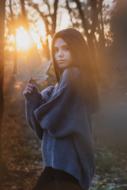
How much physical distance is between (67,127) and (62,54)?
1.81 ft

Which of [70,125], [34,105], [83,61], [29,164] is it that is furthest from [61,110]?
[29,164]

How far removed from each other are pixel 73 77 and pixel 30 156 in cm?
720

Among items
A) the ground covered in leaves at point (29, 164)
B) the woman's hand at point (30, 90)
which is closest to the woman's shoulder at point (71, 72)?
the woman's hand at point (30, 90)

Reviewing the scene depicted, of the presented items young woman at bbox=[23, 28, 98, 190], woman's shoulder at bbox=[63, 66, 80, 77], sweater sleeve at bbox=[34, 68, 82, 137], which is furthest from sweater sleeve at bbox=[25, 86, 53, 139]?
woman's shoulder at bbox=[63, 66, 80, 77]

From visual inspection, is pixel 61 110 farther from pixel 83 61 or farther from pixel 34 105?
pixel 83 61

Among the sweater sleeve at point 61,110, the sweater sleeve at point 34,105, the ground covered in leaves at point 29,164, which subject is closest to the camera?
the sweater sleeve at point 61,110

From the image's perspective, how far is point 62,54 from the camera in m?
3.30

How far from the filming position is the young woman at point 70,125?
310 centimetres

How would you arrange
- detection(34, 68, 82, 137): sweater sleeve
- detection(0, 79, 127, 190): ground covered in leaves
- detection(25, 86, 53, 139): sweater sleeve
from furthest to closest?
detection(0, 79, 127, 190): ground covered in leaves
detection(25, 86, 53, 139): sweater sleeve
detection(34, 68, 82, 137): sweater sleeve

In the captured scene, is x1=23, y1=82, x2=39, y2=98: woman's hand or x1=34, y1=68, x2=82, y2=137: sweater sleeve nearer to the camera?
x1=34, y1=68, x2=82, y2=137: sweater sleeve

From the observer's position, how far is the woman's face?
3279 millimetres

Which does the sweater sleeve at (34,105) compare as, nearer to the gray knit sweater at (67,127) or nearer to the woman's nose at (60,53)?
the gray knit sweater at (67,127)

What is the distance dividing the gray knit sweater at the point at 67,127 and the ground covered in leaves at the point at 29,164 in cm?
420

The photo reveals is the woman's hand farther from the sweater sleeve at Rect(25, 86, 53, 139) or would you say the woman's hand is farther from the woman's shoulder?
the woman's shoulder
